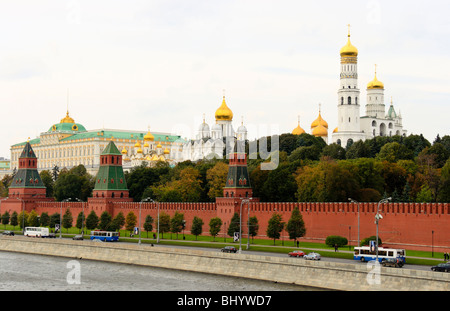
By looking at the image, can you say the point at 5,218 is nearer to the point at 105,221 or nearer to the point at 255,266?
the point at 105,221

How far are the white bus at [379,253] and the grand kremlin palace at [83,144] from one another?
4514 inches

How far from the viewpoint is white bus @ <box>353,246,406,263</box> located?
46662 millimetres

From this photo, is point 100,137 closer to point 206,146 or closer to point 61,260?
point 206,146

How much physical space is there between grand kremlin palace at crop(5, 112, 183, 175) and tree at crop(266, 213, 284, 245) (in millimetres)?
100537

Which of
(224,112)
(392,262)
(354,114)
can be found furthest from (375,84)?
(392,262)

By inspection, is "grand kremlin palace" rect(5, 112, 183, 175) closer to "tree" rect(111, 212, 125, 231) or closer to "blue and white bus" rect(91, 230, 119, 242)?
"tree" rect(111, 212, 125, 231)

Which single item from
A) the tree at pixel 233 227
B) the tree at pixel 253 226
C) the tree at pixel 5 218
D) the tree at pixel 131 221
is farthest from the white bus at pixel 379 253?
the tree at pixel 5 218

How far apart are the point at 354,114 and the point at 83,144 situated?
73.6 m

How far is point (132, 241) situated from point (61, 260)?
7990mm

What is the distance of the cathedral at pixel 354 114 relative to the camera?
119 m

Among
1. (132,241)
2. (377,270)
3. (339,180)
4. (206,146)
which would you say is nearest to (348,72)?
(206,146)

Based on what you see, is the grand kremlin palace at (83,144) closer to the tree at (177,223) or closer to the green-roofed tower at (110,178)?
the green-roofed tower at (110,178)

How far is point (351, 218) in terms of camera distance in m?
60.5
